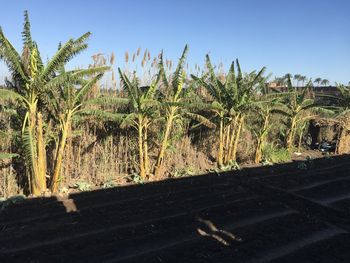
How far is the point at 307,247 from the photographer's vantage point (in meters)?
5.33

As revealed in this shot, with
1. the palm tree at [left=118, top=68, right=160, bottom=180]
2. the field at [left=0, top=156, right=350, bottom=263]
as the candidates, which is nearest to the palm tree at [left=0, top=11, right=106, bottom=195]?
the field at [left=0, top=156, right=350, bottom=263]

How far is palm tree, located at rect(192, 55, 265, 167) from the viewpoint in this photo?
11453 millimetres

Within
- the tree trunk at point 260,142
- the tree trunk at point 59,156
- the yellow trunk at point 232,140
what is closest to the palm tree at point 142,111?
the tree trunk at point 59,156

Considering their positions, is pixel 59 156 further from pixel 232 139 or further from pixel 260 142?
pixel 260 142

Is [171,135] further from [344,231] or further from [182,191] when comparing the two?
[344,231]

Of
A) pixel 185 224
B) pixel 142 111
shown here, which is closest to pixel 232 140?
pixel 142 111

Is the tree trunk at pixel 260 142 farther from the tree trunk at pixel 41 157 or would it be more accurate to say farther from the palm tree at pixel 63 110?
the tree trunk at pixel 41 157

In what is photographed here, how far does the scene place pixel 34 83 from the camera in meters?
7.13

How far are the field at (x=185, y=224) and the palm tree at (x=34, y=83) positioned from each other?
74 cm

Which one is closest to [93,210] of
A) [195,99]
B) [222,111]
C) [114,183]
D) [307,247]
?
[114,183]

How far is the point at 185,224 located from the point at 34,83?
4.04 meters

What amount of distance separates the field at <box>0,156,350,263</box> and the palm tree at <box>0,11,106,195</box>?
2.41 feet

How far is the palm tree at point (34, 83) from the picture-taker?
713cm

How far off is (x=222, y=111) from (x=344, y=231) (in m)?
5.98
